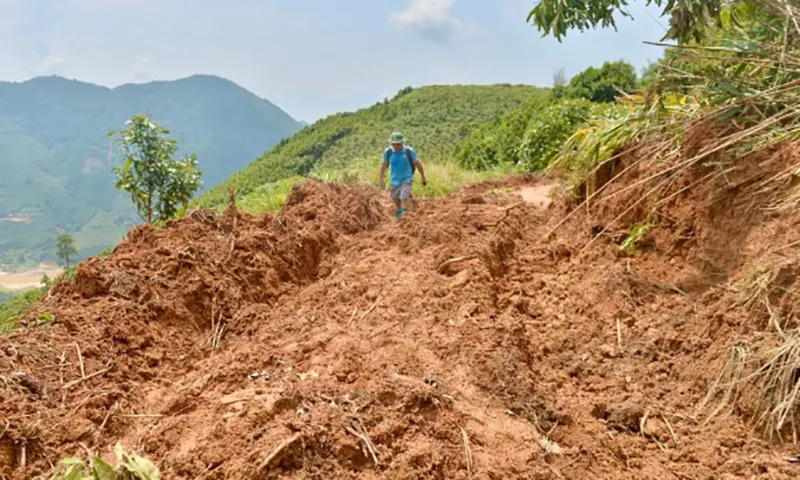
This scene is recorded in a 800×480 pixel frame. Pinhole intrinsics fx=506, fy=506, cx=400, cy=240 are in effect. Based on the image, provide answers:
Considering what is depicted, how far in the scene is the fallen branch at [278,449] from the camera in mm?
1892

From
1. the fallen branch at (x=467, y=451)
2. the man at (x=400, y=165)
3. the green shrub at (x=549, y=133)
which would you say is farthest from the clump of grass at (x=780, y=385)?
the green shrub at (x=549, y=133)

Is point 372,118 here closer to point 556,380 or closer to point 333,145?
point 333,145

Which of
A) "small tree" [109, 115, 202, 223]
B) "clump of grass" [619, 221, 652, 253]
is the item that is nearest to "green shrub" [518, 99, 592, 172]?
"clump of grass" [619, 221, 652, 253]

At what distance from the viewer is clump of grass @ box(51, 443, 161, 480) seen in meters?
1.76

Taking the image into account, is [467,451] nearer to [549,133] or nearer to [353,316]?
[353,316]

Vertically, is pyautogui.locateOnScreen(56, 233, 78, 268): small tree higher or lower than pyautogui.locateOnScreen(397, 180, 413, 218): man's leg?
lower

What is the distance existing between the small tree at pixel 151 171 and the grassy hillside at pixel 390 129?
36.4 feet

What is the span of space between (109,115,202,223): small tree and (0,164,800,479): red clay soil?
2.86m

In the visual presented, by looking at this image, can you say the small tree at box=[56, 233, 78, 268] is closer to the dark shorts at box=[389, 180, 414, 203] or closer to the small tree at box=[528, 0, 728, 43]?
the dark shorts at box=[389, 180, 414, 203]

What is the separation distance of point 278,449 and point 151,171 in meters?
6.19

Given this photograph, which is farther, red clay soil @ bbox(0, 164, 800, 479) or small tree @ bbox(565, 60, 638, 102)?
small tree @ bbox(565, 60, 638, 102)

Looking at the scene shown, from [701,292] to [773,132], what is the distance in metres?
Answer: 1.07

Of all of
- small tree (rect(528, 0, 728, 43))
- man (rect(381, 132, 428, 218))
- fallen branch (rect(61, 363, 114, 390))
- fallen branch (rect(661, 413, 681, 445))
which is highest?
small tree (rect(528, 0, 728, 43))

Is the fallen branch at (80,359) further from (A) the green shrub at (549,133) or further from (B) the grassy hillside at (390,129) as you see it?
(B) the grassy hillside at (390,129)
